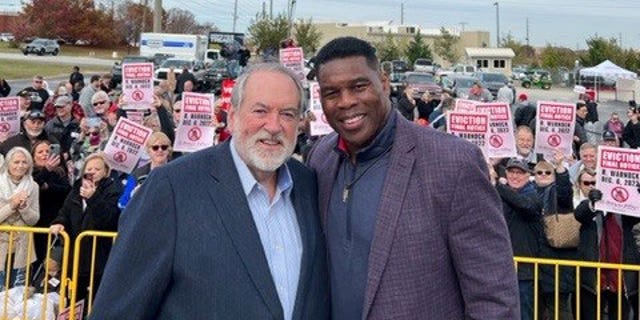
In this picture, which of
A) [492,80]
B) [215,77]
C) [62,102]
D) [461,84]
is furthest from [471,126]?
[492,80]

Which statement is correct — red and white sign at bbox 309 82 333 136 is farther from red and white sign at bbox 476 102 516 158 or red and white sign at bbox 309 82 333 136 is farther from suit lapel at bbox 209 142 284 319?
suit lapel at bbox 209 142 284 319

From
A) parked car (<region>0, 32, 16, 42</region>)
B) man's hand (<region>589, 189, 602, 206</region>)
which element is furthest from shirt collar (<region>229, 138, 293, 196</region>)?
parked car (<region>0, 32, 16, 42</region>)

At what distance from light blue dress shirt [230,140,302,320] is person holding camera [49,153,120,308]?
3860mm

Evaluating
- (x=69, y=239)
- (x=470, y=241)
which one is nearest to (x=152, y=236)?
(x=470, y=241)

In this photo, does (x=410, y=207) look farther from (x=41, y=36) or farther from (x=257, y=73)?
(x=41, y=36)

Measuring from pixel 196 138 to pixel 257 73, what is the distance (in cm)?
623

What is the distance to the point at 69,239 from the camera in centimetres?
616

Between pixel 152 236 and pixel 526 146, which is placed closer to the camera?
pixel 152 236

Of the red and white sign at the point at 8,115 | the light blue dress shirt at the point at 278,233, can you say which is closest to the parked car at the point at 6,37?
the red and white sign at the point at 8,115

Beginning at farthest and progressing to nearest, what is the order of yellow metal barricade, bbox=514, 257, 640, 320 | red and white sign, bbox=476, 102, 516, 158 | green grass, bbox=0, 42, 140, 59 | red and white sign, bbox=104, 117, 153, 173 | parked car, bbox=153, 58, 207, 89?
green grass, bbox=0, 42, 140, 59 < parked car, bbox=153, 58, 207, 89 < red and white sign, bbox=476, 102, 516, 158 < red and white sign, bbox=104, 117, 153, 173 < yellow metal barricade, bbox=514, 257, 640, 320

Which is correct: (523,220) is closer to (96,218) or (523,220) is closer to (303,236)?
(96,218)

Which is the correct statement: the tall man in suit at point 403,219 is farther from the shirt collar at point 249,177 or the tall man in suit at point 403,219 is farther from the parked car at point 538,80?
the parked car at point 538,80

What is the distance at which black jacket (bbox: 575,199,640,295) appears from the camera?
246 inches

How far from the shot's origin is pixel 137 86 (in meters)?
9.82
